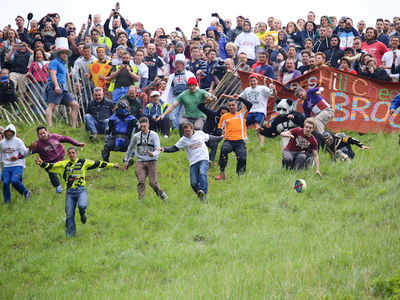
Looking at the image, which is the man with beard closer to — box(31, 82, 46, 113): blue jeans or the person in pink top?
the person in pink top

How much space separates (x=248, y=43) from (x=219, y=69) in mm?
2456

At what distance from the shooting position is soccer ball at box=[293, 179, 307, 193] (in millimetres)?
10281

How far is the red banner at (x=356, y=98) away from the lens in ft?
44.8

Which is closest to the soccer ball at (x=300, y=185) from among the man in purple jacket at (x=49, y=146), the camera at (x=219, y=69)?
the man in purple jacket at (x=49, y=146)

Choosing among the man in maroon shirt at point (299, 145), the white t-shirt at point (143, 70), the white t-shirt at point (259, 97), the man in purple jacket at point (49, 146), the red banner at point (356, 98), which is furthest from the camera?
the white t-shirt at point (143, 70)

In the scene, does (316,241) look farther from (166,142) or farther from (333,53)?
(333,53)

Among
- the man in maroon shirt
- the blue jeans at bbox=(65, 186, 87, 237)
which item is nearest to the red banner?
the man in maroon shirt

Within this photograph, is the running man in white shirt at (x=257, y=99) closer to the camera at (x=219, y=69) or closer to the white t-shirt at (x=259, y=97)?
the white t-shirt at (x=259, y=97)

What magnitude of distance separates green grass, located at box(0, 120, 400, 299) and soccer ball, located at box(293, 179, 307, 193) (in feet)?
0.84

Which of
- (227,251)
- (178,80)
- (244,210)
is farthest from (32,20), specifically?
(227,251)

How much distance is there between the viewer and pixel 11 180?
1083cm

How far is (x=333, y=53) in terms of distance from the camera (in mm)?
15414

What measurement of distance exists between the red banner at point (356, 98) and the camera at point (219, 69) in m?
1.57

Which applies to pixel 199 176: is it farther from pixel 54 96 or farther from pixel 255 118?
pixel 54 96
